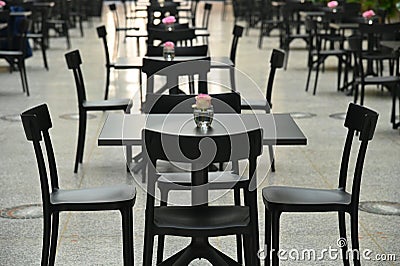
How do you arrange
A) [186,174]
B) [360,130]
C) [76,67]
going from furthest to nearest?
[76,67] < [186,174] < [360,130]

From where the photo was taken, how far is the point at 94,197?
416cm

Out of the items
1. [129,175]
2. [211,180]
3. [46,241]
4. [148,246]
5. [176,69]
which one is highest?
[176,69]

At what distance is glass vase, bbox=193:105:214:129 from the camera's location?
4121 mm

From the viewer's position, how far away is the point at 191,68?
23.0ft

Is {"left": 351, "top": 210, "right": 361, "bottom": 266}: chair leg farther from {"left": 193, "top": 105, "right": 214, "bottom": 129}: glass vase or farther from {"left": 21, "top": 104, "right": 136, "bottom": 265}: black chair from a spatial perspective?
{"left": 21, "top": 104, "right": 136, "bottom": 265}: black chair

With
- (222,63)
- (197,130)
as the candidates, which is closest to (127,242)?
(197,130)

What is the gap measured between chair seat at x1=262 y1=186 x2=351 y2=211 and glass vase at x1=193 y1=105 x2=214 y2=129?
1.39 feet

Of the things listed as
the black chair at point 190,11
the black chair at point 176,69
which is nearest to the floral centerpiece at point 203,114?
the black chair at point 176,69

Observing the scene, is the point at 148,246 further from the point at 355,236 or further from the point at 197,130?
the point at 355,236

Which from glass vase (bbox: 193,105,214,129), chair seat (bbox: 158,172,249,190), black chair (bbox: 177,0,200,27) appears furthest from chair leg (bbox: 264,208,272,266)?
black chair (bbox: 177,0,200,27)

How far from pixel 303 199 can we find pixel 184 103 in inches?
39.9

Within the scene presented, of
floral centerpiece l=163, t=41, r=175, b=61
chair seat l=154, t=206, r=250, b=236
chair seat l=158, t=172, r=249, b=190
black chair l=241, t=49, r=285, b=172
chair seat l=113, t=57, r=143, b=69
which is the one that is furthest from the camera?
chair seat l=113, t=57, r=143, b=69

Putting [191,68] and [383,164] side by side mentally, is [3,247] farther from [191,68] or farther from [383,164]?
[383,164]

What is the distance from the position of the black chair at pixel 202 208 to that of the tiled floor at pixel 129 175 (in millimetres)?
776
